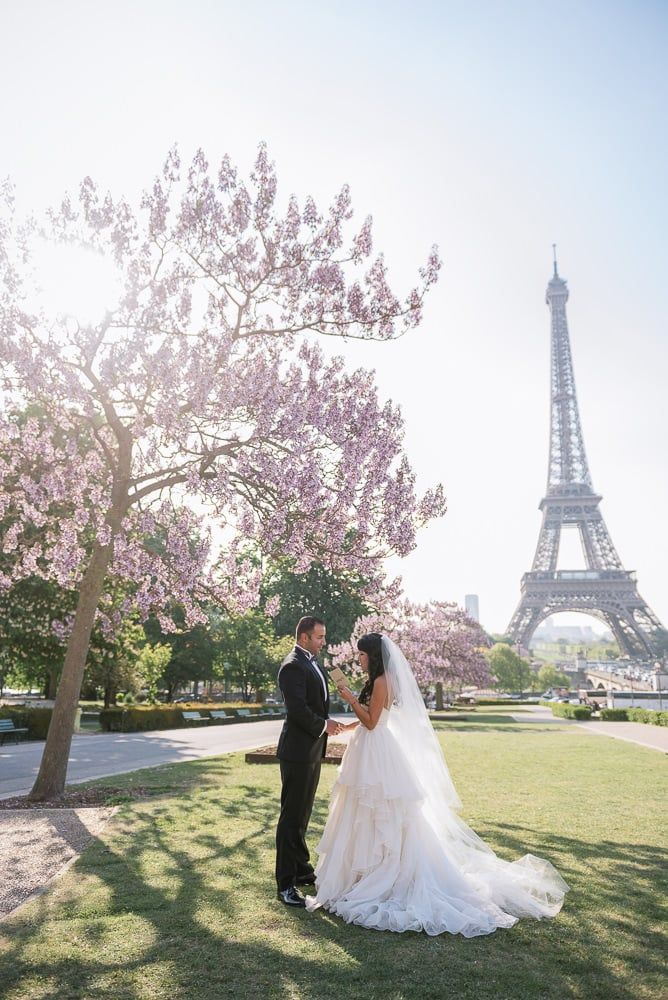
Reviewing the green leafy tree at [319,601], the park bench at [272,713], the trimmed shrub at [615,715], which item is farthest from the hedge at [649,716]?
the park bench at [272,713]

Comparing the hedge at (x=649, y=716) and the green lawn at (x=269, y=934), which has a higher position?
the green lawn at (x=269, y=934)

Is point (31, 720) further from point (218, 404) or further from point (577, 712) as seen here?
point (577, 712)

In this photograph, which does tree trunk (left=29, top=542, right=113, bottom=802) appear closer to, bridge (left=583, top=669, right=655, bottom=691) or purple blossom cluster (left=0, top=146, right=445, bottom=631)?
purple blossom cluster (left=0, top=146, right=445, bottom=631)

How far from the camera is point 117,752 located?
2227cm

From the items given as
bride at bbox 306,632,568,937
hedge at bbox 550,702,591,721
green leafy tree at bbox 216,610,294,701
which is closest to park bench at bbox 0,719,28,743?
bride at bbox 306,632,568,937

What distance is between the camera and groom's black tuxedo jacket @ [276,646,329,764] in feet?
21.0

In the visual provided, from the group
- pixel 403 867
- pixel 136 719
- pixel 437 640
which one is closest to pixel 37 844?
pixel 403 867

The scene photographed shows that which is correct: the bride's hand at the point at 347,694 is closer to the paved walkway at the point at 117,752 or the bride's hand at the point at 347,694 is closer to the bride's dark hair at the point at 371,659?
the bride's dark hair at the point at 371,659

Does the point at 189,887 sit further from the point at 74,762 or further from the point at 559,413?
the point at 559,413

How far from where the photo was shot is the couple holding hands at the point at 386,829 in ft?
18.5

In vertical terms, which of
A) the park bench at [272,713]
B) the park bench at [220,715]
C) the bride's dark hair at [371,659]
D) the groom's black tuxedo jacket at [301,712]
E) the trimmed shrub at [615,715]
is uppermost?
the bride's dark hair at [371,659]

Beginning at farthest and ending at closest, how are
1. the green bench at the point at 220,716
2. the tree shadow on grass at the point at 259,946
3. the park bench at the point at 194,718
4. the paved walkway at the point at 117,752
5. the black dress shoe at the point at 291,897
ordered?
the green bench at the point at 220,716 → the park bench at the point at 194,718 → the paved walkway at the point at 117,752 → the black dress shoe at the point at 291,897 → the tree shadow on grass at the point at 259,946

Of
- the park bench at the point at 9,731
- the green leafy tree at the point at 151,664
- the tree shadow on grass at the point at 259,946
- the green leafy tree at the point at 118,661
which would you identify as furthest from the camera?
the green leafy tree at the point at 151,664

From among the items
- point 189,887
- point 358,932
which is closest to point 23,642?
point 189,887
